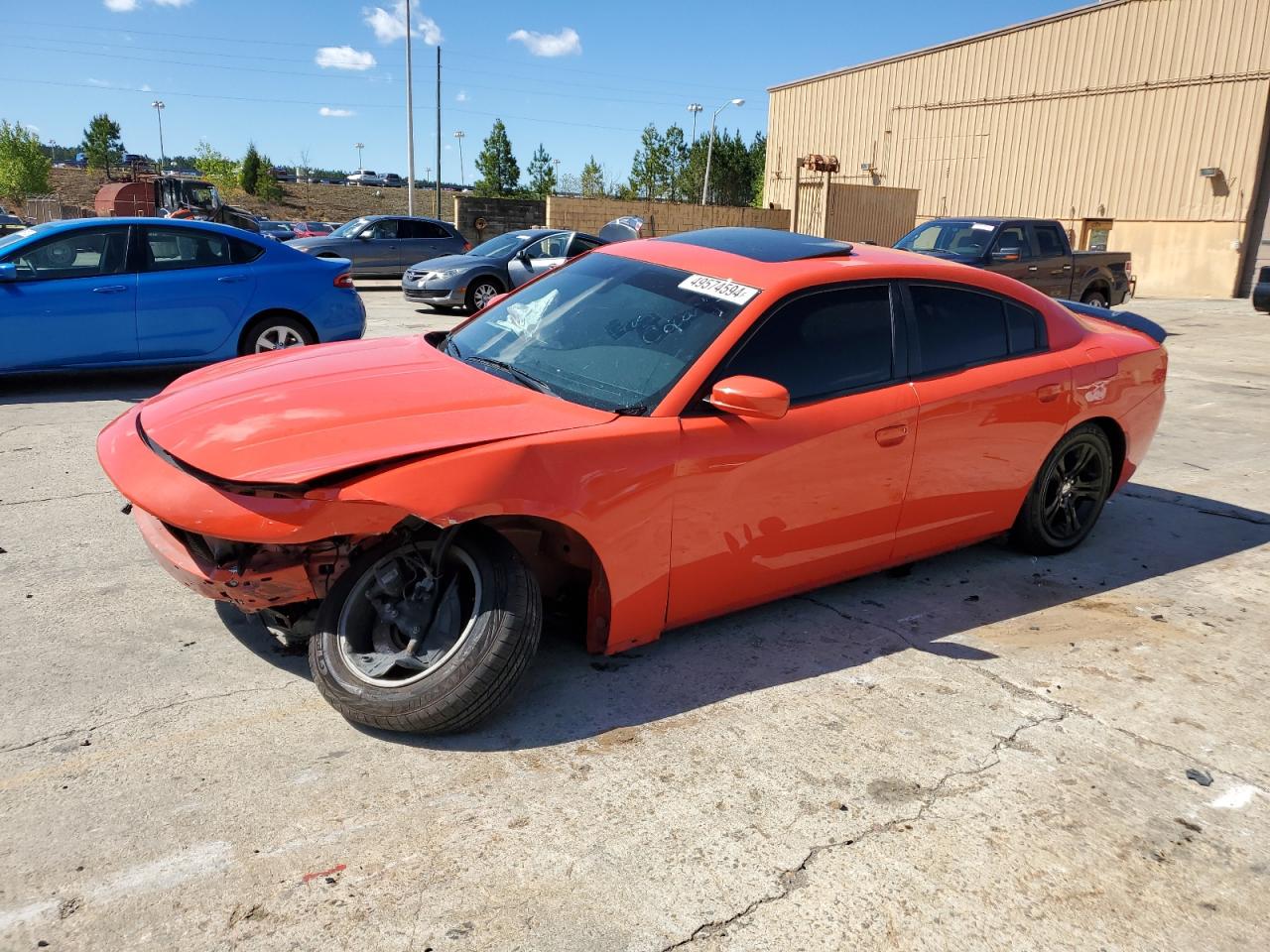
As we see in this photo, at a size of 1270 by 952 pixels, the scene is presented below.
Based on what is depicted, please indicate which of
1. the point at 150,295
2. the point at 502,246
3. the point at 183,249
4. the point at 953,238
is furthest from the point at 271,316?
the point at 953,238

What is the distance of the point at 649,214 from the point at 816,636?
27.8 metres

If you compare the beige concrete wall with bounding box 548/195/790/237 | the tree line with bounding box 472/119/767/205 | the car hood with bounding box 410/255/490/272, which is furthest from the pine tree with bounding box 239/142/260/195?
the car hood with bounding box 410/255/490/272

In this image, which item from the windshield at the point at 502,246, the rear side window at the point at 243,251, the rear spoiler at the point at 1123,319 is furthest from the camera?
the windshield at the point at 502,246

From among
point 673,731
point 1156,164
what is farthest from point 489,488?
point 1156,164

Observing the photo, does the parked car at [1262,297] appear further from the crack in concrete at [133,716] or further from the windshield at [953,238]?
the crack in concrete at [133,716]

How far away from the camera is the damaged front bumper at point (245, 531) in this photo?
2.88m

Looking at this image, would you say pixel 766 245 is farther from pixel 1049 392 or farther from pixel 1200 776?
pixel 1200 776

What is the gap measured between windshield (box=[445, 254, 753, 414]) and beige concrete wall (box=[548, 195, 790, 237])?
26.8m

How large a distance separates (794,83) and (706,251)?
Answer: 37.3 meters

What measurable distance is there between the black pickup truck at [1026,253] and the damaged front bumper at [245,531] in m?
11.2

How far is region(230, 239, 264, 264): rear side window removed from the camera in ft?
27.7

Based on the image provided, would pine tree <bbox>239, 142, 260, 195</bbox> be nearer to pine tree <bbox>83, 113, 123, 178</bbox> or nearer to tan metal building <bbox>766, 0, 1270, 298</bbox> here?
pine tree <bbox>83, 113, 123, 178</bbox>

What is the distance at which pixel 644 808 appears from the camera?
9.23 feet

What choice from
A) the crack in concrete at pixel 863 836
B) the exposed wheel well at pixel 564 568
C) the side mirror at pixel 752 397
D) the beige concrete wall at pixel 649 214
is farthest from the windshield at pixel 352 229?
the crack in concrete at pixel 863 836
